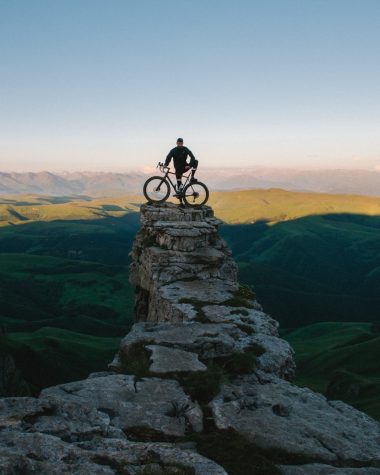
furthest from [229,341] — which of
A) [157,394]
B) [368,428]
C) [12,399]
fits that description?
[12,399]

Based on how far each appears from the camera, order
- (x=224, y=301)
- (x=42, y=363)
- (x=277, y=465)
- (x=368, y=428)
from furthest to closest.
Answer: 1. (x=42, y=363)
2. (x=224, y=301)
3. (x=368, y=428)
4. (x=277, y=465)

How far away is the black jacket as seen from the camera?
36281 mm

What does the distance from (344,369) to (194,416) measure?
12611 cm

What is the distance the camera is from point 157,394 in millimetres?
16219

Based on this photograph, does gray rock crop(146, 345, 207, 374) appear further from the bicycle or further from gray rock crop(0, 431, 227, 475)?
the bicycle

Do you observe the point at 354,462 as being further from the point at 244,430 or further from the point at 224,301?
the point at 224,301

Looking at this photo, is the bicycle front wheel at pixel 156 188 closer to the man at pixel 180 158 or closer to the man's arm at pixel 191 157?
the man at pixel 180 158

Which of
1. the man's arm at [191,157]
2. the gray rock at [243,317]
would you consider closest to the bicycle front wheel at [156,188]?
the man's arm at [191,157]

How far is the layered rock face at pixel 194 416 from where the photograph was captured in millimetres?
10992

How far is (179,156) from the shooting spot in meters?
36.8

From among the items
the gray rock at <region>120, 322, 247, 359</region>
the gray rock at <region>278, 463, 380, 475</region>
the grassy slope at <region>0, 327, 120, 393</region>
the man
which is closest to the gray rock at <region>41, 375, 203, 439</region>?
the gray rock at <region>278, 463, 380, 475</region>

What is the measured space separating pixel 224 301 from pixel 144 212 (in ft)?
45.3

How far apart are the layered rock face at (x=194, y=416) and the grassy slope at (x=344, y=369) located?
60001mm

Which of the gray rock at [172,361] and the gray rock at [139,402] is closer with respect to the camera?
the gray rock at [139,402]
